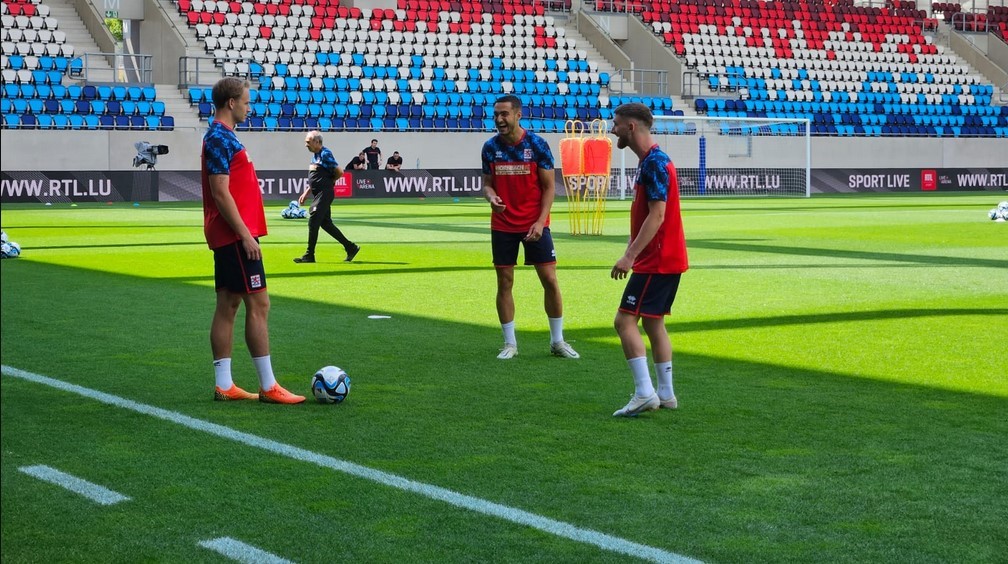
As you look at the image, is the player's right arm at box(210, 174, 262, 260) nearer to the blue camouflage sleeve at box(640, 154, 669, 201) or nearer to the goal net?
the blue camouflage sleeve at box(640, 154, 669, 201)

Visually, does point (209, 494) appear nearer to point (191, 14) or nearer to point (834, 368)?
point (834, 368)

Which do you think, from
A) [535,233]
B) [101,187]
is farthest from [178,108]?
[535,233]

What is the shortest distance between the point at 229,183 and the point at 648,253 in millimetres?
2169

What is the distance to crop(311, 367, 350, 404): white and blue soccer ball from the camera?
673 cm

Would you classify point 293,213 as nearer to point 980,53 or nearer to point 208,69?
point 208,69

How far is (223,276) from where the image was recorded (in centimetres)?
672

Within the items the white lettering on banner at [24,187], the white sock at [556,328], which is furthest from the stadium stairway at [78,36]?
the white sock at [556,328]

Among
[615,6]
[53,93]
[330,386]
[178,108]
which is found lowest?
[330,386]

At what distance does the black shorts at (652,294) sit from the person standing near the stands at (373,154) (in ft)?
105

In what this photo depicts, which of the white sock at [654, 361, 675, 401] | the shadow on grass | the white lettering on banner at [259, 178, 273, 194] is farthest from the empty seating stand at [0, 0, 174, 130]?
the white sock at [654, 361, 675, 401]

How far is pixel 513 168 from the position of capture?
8.77 m

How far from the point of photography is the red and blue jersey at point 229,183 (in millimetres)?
6434

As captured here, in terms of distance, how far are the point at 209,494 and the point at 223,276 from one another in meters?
2.16

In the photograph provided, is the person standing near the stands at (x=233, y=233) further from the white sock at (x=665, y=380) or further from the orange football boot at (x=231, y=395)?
the white sock at (x=665, y=380)
